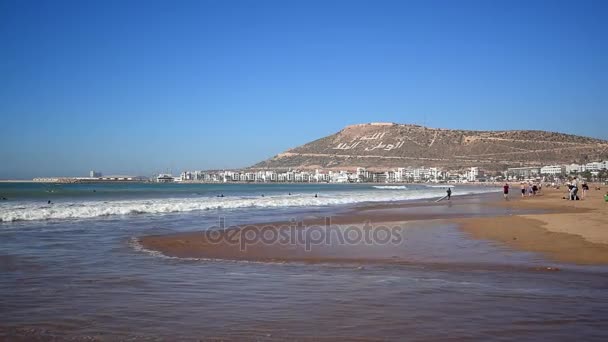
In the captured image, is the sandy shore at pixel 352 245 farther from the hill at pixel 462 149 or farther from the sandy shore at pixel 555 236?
the hill at pixel 462 149

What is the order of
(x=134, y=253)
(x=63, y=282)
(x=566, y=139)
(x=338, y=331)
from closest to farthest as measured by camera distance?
(x=338, y=331) < (x=63, y=282) < (x=134, y=253) < (x=566, y=139)

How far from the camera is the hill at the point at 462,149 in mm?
143750

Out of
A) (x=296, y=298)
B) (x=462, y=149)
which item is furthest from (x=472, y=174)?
(x=296, y=298)

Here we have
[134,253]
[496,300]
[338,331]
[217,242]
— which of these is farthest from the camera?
[217,242]

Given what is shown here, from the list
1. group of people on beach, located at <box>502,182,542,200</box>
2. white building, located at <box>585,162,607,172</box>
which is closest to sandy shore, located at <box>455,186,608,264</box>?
group of people on beach, located at <box>502,182,542,200</box>

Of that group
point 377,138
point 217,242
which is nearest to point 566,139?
point 377,138

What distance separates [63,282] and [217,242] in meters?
6.23

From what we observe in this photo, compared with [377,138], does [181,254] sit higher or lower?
lower

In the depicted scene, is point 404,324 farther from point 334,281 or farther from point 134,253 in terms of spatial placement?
point 134,253

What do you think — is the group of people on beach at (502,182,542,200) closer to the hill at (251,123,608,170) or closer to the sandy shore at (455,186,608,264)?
the sandy shore at (455,186,608,264)

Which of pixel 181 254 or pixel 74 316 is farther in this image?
pixel 181 254

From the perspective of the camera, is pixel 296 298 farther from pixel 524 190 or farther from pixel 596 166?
pixel 596 166

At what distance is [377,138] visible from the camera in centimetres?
19250

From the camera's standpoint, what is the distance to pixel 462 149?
530ft
